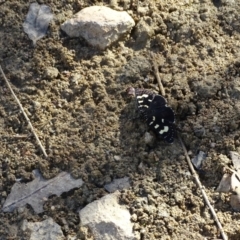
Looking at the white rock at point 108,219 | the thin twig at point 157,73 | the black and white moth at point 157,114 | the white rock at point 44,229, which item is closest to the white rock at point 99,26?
the thin twig at point 157,73

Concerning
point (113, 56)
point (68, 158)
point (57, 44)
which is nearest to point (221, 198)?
point (68, 158)

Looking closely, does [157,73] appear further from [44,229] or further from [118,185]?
[44,229]

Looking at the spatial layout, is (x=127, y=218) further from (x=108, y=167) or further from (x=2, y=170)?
(x=2, y=170)

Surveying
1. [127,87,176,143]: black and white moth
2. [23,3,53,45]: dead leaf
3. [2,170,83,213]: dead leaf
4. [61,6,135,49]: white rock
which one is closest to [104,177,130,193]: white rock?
[2,170,83,213]: dead leaf

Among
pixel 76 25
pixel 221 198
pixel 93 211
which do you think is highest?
pixel 76 25

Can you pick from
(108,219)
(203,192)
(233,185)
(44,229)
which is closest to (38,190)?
(44,229)

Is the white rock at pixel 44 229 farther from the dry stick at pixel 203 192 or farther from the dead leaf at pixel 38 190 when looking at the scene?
the dry stick at pixel 203 192

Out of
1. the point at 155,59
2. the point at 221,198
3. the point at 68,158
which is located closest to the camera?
the point at 221,198
